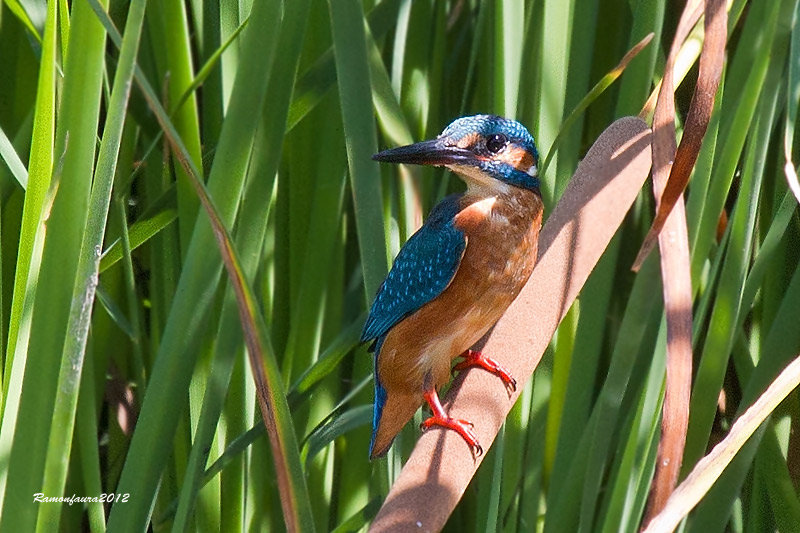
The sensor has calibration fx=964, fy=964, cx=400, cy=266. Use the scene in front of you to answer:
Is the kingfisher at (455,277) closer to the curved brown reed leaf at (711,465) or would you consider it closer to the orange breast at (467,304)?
the orange breast at (467,304)

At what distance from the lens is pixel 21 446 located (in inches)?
33.4

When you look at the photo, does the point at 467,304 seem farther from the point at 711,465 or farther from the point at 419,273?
the point at 711,465

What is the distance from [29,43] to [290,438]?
3.02ft

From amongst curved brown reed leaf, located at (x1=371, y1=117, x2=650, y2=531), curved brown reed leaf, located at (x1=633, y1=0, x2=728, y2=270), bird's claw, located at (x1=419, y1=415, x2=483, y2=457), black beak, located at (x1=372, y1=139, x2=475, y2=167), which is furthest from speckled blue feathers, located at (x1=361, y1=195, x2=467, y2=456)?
curved brown reed leaf, located at (x1=633, y1=0, x2=728, y2=270)

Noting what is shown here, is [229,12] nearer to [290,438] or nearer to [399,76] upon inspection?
[399,76]

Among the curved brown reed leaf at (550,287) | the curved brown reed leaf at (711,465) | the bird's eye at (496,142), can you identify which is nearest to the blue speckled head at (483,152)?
the bird's eye at (496,142)

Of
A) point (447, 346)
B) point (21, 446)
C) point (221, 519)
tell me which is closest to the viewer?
point (21, 446)

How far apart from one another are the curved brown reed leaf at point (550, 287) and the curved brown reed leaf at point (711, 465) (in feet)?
0.59

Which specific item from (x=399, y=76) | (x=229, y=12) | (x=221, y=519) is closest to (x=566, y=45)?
(x=399, y=76)

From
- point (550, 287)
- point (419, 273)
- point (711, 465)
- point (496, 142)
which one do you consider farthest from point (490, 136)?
point (711, 465)

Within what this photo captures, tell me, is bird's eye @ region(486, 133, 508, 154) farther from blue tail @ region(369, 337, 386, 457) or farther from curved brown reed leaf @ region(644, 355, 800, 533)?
curved brown reed leaf @ region(644, 355, 800, 533)

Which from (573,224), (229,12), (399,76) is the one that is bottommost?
(573,224)

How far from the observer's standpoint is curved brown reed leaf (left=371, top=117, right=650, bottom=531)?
3.01 feet

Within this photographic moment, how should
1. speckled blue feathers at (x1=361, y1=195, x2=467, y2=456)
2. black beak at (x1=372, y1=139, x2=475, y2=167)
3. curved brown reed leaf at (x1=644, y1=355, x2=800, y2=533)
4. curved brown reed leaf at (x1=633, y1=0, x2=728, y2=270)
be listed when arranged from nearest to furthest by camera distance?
curved brown reed leaf at (x1=644, y1=355, x2=800, y2=533) < curved brown reed leaf at (x1=633, y1=0, x2=728, y2=270) < black beak at (x1=372, y1=139, x2=475, y2=167) < speckled blue feathers at (x1=361, y1=195, x2=467, y2=456)
